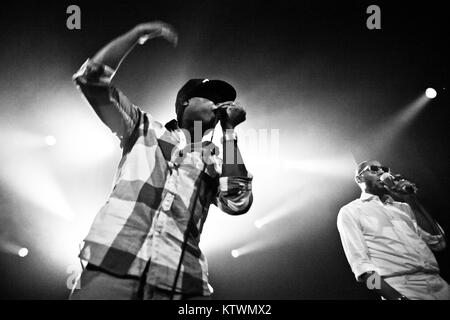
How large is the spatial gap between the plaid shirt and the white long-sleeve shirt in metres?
1.14

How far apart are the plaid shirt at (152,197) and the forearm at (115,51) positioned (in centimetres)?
3

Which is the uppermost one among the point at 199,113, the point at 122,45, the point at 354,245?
the point at 122,45

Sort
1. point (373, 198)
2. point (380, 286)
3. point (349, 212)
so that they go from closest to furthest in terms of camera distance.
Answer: point (380, 286)
point (349, 212)
point (373, 198)

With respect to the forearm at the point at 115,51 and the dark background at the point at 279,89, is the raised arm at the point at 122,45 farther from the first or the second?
the dark background at the point at 279,89

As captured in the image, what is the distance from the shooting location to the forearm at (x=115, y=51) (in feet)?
3.81

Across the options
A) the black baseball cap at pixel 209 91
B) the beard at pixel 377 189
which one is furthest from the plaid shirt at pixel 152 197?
the beard at pixel 377 189

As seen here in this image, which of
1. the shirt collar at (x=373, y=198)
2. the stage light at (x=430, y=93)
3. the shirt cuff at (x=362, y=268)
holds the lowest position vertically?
the shirt cuff at (x=362, y=268)

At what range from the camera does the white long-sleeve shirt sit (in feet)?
6.59

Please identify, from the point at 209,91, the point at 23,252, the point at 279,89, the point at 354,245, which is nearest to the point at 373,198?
the point at 354,245

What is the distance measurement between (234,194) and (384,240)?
1405mm

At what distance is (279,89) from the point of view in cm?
327

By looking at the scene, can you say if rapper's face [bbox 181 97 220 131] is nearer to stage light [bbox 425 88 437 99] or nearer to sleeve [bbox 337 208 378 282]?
sleeve [bbox 337 208 378 282]

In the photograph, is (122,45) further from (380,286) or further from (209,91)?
(380,286)
